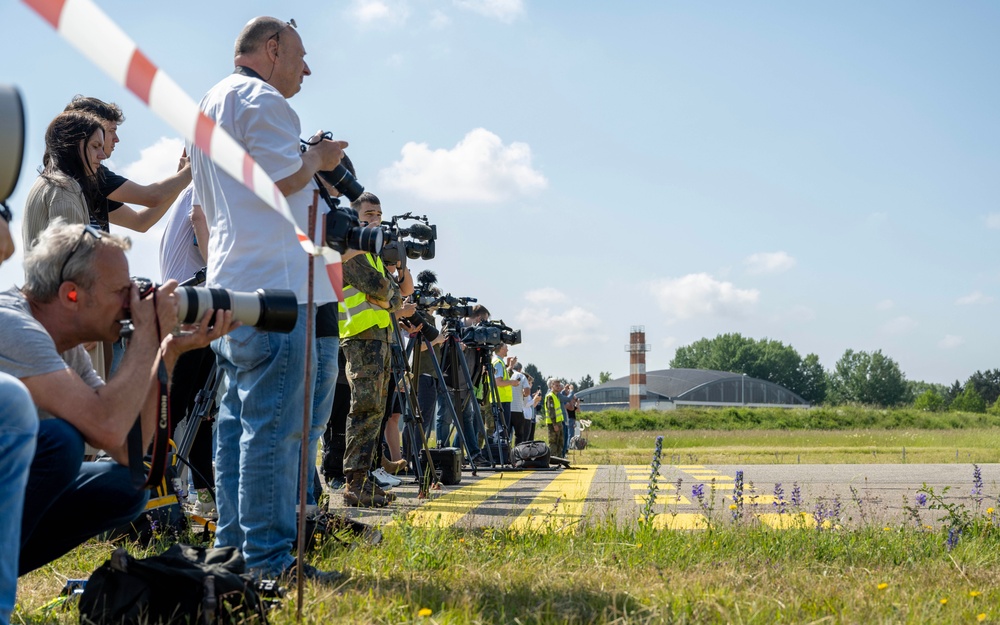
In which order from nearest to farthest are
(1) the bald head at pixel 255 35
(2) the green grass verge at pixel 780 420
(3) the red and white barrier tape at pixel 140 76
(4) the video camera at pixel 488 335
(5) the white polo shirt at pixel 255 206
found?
(3) the red and white barrier tape at pixel 140 76 < (5) the white polo shirt at pixel 255 206 < (1) the bald head at pixel 255 35 < (4) the video camera at pixel 488 335 < (2) the green grass verge at pixel 780 420

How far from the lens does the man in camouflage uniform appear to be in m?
6.15

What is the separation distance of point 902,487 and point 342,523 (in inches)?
230

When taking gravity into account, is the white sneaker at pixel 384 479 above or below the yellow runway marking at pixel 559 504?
above

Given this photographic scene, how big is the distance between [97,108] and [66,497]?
2.34 m

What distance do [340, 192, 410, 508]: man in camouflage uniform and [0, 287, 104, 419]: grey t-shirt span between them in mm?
Result: 3630

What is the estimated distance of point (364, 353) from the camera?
6250 mm

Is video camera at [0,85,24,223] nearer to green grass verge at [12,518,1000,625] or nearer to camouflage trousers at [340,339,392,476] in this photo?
green grass verge at [12,518,1000,625]

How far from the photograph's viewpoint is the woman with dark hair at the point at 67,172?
4.15 meters

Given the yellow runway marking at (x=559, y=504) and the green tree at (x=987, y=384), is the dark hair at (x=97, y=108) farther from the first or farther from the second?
the green tree at (x=987, y=384)

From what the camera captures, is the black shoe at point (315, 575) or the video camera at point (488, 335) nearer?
the black shoe at point (315, 575)

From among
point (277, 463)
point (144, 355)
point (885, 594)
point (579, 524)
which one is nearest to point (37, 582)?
point (277, 463)

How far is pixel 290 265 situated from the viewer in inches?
133

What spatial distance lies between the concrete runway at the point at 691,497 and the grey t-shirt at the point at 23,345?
1.92 meters

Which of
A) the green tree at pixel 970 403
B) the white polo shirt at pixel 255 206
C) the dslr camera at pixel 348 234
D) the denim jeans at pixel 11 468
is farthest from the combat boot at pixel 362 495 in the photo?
the green tree at pixel 970 403
